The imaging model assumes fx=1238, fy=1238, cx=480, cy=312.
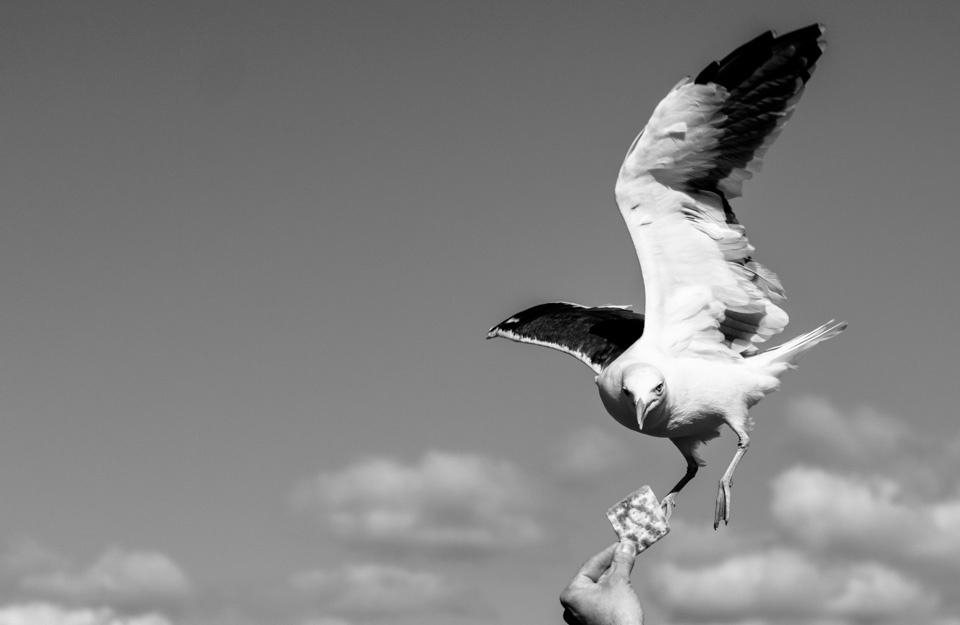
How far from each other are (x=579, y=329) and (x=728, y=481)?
333 cm

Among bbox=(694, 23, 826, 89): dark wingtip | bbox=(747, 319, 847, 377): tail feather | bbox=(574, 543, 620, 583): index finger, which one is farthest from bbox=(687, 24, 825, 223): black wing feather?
bbox=(574, 543, 620, 583): index finger

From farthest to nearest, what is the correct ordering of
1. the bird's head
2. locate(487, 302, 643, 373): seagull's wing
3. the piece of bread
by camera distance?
locate(487, 302, 643, 373): seagull's wing < the bird's head < the piece of bread

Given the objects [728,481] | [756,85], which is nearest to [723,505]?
[728,481]

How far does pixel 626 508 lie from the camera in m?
8.00

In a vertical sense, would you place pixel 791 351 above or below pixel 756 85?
below

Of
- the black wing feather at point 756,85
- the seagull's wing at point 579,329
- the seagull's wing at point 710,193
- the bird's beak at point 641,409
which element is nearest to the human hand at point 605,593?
the bird's beak at point 641,409

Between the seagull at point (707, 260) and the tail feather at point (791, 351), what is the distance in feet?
0.05

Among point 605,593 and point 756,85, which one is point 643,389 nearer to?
point 756,85

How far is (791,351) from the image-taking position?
13258 mm

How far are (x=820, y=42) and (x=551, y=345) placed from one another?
4.79m

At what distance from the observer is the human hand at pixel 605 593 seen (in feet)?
22.1

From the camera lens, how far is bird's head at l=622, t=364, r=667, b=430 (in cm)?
1149

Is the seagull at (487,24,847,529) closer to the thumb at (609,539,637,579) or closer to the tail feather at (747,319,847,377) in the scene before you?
the tail feather at (747,319,847,377)

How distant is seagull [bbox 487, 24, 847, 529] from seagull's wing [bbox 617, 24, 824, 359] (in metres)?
0.01
